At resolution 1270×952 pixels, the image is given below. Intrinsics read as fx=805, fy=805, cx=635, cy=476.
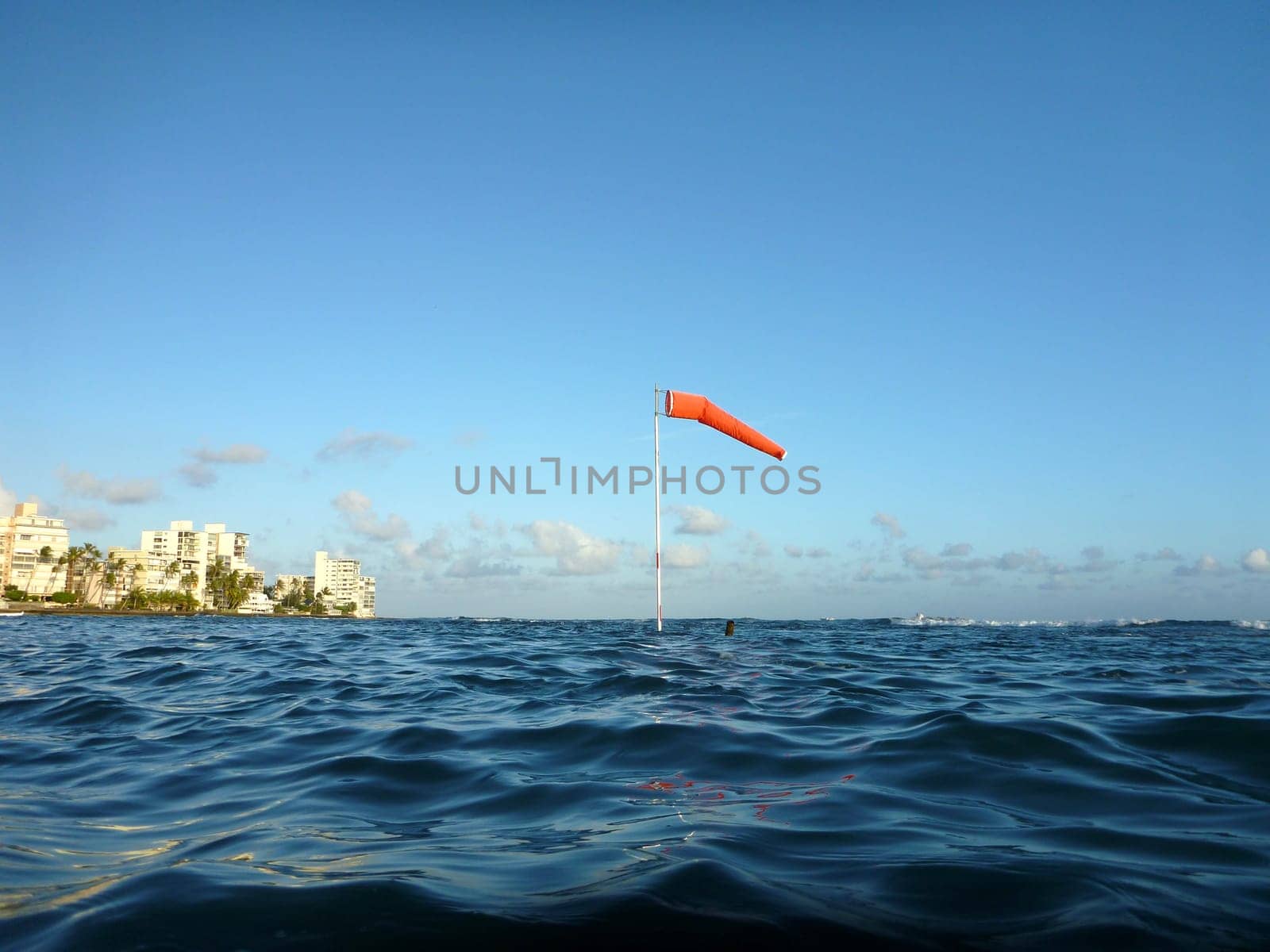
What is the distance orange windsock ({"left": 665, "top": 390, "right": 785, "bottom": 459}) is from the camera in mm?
18625

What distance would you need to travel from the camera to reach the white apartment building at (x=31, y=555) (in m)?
132

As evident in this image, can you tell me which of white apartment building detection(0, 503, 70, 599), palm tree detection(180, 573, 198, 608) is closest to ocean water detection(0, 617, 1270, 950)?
white apartment building detection(0, 503, 70, 599)

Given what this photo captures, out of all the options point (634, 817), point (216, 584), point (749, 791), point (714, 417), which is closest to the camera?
point (634, 817)

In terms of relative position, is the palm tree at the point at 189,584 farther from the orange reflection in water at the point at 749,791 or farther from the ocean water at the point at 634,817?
the orange reflection in water at the point at 749,791

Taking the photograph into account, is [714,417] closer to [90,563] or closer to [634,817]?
[634,817]

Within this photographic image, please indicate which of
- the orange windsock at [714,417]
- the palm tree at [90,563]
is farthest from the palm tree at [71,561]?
the orange windsock at [714,417]

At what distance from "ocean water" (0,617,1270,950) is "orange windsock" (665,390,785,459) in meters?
9.84

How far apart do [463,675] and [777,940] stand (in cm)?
907

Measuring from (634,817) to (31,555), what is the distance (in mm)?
168526

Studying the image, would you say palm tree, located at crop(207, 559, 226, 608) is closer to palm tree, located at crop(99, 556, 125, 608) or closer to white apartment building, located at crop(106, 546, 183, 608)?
white apartment building, located at crop(106, 546, 183, 608)

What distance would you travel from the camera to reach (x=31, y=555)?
137 m

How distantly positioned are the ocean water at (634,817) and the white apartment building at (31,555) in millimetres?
151893

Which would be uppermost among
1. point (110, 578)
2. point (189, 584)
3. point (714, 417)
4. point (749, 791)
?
point (714, 417)

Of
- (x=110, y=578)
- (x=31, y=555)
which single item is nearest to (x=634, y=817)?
(x=110, y=578)
